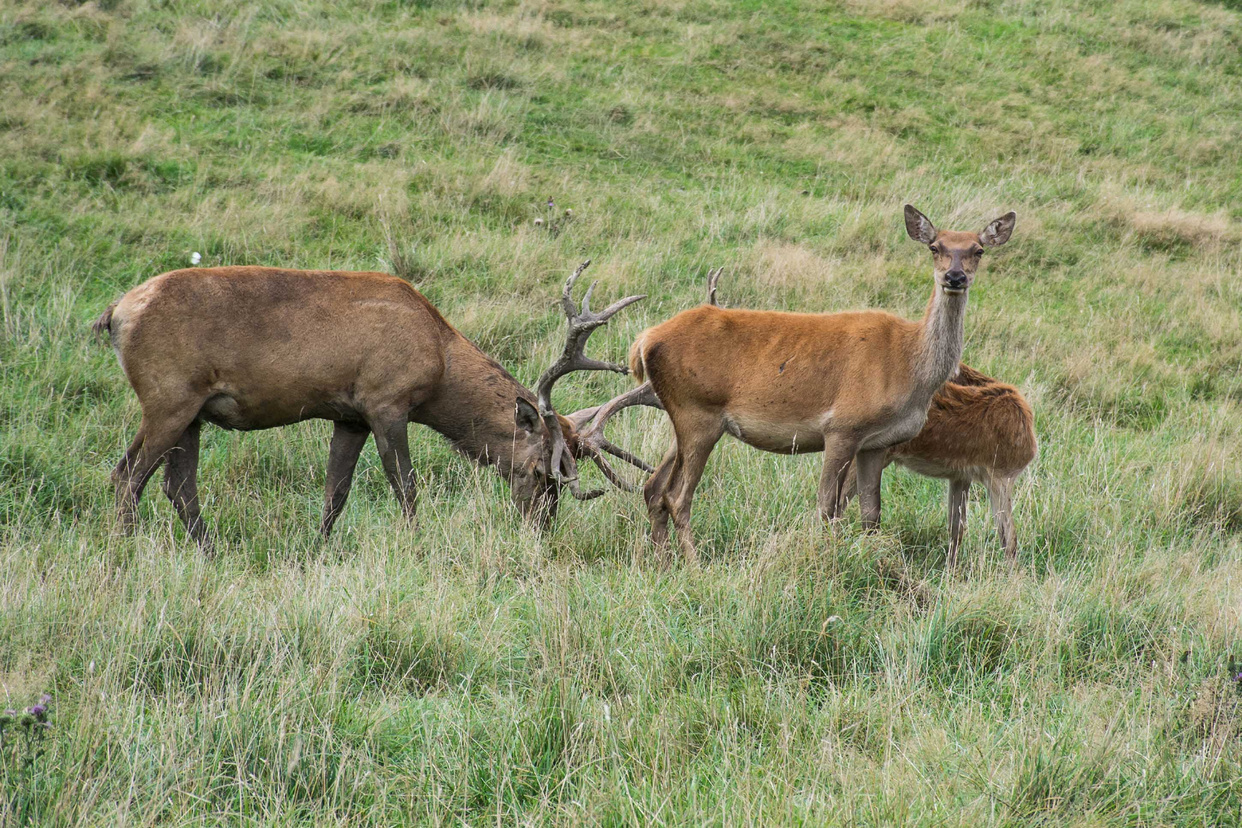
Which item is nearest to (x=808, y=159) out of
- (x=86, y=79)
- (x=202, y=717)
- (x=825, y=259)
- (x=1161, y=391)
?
(x=825, y=259)

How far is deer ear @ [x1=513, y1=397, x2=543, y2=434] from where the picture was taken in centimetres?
682

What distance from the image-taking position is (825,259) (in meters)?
11.1

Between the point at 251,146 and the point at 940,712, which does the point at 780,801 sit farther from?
the point at 251,146

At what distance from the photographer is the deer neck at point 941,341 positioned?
6.16 m

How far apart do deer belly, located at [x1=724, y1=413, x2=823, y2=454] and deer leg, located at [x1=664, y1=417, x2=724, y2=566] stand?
0.34 feet

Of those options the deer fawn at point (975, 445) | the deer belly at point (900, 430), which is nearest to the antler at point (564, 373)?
the deer fawn at point (975, 445)

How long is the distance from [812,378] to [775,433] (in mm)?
343

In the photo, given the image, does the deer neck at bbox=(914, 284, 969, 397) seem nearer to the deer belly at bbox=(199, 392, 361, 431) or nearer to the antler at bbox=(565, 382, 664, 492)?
the antler at bbox=(565, 382, 664, 492)

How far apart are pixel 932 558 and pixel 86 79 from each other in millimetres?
10382

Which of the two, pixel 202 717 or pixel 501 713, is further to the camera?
pixel 501 713

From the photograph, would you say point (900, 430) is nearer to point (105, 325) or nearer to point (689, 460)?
point (689, 460)

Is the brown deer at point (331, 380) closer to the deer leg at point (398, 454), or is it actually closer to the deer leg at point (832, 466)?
the deer leg at point (398, 454)

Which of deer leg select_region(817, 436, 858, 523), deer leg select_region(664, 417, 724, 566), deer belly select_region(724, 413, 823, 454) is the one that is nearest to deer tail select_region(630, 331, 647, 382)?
deer leg select_region(664, 417, 724, 566)

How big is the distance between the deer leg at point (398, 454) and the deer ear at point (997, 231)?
322 cm
